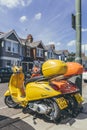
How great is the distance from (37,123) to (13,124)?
602 millimetres

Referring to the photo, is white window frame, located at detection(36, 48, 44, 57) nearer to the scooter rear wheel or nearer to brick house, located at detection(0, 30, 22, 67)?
brick house, located at detection(0, 30, 22, 67)

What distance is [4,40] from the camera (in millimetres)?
29234

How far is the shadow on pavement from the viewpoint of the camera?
4937mm

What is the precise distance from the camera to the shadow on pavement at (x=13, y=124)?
4937 millimetres

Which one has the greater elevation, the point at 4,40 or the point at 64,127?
the point at 4,40

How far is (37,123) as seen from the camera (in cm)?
530

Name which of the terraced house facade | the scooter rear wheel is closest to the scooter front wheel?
the scooter rear wheel

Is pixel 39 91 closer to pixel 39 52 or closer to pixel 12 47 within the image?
pixel 12 47

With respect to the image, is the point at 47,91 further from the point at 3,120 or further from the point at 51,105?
the point at 3,120

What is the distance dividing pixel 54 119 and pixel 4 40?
25.2 m

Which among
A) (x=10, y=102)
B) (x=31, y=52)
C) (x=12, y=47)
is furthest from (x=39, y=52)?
(x=10, y=102)

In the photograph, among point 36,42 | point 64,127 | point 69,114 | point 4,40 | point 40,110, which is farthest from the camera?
point 36,42

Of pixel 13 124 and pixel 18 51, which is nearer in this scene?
pixel 13 124

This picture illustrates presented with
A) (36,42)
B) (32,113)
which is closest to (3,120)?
(32,113)
